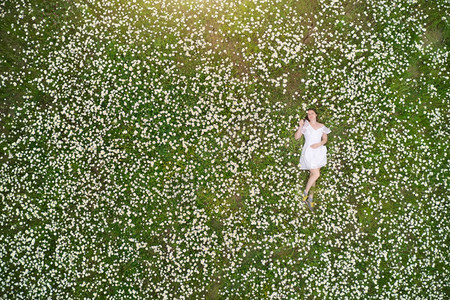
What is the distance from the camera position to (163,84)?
578 cm

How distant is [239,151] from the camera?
5.76 meters

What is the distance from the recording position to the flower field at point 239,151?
18.9 feet

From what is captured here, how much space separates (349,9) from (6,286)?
25.3ft

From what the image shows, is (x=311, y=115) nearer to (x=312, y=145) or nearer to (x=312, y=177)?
(x=312, y=145)

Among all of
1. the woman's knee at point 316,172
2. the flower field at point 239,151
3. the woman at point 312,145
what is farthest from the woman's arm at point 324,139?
the woman's knee at point 316,172

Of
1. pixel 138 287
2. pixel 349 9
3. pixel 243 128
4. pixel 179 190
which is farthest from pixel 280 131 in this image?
pixel 138 287

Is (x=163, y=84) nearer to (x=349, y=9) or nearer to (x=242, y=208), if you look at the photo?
(x=242, y=208)

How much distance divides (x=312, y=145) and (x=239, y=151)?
1227 mm

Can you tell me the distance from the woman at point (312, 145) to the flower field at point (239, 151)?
176 mm

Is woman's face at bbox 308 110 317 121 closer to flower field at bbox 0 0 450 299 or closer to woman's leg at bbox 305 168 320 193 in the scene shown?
flower field at bbox 0 0 450 299

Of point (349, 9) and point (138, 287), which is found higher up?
point (349, 9)

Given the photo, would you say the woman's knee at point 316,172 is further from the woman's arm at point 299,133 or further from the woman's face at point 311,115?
the woman's face at point 311,115

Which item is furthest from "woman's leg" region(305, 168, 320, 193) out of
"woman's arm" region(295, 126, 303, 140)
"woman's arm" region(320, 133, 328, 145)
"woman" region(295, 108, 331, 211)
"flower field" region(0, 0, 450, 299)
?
"woman's arm" region(295, 126, 303, 140)

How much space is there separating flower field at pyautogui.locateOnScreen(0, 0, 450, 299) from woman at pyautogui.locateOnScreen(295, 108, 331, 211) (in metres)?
0.18
